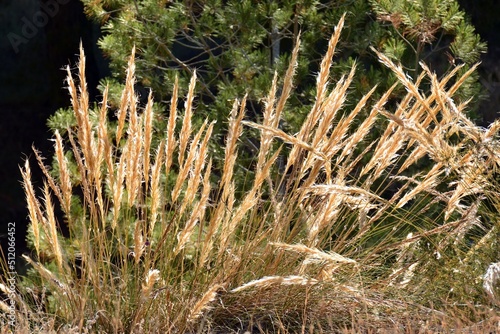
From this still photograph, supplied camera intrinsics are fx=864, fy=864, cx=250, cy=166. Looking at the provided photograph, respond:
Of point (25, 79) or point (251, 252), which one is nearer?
point (251, 252)

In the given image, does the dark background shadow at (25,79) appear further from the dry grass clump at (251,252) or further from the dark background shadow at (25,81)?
the dry grass clump at (251,252)

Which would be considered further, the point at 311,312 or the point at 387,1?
the point at 387,1

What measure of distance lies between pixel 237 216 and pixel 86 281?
0.53 metres

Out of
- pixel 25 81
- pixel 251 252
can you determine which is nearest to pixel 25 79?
pixel 25 81

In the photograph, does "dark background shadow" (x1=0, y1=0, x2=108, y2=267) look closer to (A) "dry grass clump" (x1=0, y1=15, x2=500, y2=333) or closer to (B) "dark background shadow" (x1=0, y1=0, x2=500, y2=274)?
(B) "dark background shadow" (x1=0, y1=0, x2=500, y2=274)

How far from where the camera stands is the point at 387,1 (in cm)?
445

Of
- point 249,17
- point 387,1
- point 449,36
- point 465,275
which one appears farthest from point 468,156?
point 449,36

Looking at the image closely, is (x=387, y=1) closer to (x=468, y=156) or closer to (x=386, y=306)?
(x=468, y=156)

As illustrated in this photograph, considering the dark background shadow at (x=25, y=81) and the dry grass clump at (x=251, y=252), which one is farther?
the dark background shadow at (x=25, y=81)

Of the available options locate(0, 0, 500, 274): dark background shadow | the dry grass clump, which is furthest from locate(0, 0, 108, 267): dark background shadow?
the dry grass clump

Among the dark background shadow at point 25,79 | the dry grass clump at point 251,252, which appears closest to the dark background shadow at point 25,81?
the dark background shadow at point 25,79

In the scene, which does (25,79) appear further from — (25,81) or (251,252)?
(251,252)

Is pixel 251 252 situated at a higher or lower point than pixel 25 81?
higher

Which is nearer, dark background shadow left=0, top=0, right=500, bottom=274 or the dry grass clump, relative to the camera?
the dry grass clump
